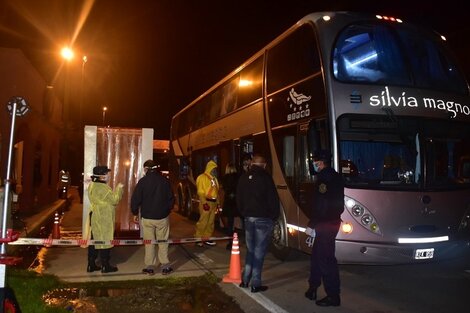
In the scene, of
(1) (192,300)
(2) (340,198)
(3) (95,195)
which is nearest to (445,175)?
(2) (340,198)

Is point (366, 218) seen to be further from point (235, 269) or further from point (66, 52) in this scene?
point (66, 52)

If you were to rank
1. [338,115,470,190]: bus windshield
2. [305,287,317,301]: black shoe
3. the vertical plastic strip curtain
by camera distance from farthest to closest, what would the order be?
the vertical plastic strip curtain
[338,115,470,190]: bus windshield
[305,287,317,301]: black shoe

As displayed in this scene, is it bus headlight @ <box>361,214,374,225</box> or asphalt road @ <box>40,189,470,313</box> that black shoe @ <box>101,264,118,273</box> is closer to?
asphalt road @ <box>40,189,470,313</box>

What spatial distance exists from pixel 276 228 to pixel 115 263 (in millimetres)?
2960

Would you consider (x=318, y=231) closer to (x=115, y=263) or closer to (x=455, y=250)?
(x=455, y=250)

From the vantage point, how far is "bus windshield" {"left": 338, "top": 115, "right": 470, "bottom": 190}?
692cm

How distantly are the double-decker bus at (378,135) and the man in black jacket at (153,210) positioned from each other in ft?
6.95

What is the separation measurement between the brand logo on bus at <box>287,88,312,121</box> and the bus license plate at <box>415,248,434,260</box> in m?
2.65

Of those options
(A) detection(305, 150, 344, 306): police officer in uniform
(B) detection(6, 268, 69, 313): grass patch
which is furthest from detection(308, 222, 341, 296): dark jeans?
(B) detection(6, 268, 69, 313): grass patch

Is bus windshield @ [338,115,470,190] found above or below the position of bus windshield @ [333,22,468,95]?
below

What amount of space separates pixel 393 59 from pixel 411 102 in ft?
2.80

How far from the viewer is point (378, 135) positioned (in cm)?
701

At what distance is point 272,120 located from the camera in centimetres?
910

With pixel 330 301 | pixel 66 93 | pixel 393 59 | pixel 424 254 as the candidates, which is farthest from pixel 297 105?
pixel 66 93
